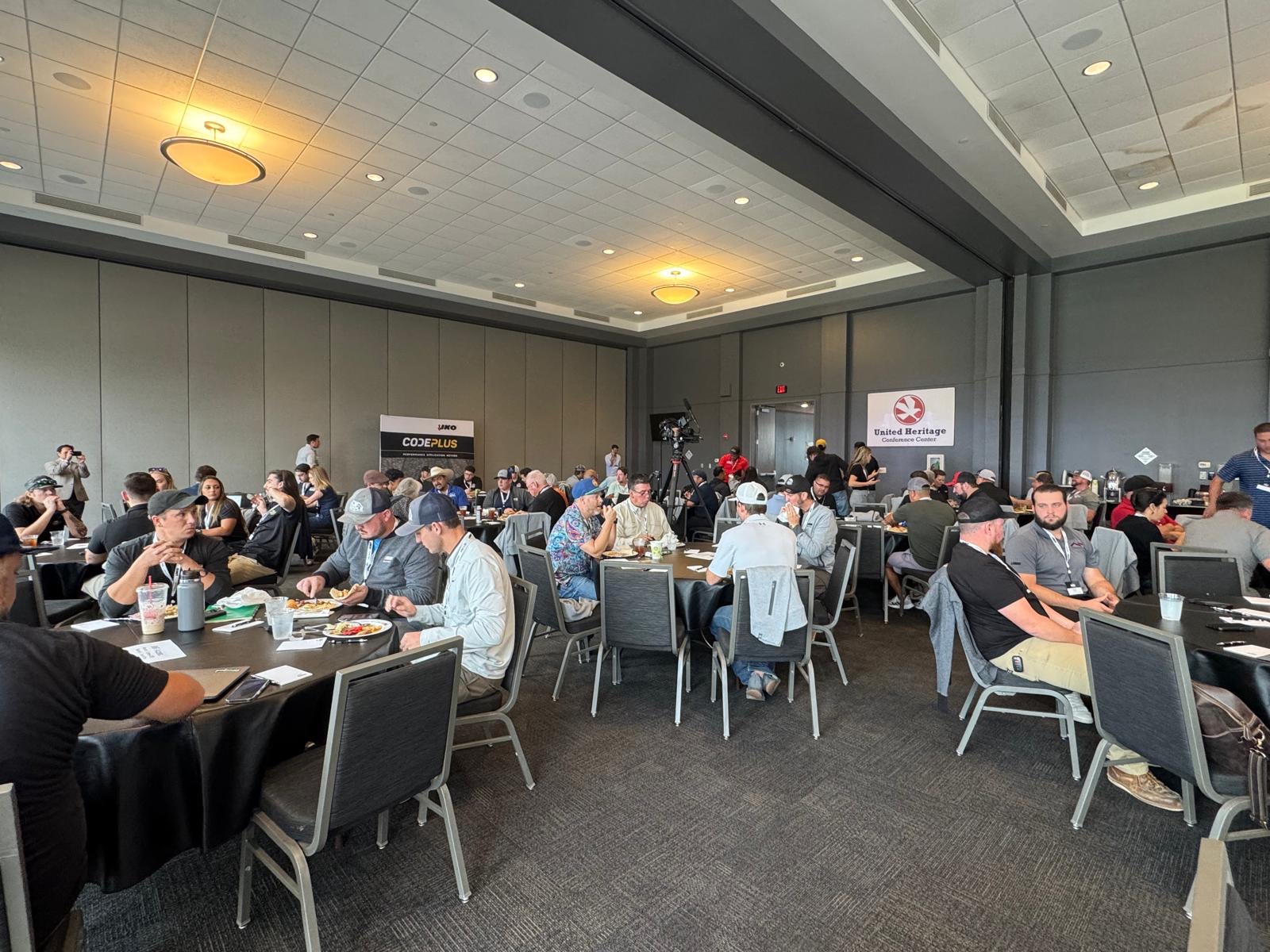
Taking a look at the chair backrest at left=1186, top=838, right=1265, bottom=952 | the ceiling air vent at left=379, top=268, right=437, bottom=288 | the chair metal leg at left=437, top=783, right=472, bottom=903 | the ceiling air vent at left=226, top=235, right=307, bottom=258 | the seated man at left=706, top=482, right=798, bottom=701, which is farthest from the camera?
the ceiling air vent at left=379, top=268, right=437, bottom=288

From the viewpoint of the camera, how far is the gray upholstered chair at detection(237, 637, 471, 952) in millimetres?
1670

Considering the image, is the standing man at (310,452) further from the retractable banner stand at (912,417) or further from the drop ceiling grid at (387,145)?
the retractable banner stand at (912,417)

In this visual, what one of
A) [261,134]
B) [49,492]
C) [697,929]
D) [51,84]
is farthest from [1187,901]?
[51,84]

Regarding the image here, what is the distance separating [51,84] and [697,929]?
7.61m

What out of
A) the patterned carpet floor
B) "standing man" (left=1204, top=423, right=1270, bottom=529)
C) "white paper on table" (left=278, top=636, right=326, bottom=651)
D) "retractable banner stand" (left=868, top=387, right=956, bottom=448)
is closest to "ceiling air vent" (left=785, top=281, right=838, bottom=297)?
"retractable banner stand" (left=868, top=387, right=956, bottom=448)

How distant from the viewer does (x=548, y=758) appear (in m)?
3.11

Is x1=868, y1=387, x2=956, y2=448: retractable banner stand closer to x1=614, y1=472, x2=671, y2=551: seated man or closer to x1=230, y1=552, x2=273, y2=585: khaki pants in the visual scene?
x1=614, y1=472, x2=671, y2=551: seated man

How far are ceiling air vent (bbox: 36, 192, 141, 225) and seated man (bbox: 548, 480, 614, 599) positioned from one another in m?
8.02

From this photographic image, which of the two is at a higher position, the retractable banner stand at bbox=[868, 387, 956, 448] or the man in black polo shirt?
the retractable banner stand at bbox=[868, 387, 956, 448]

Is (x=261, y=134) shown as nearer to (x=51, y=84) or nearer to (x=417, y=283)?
(x=51, y=84)

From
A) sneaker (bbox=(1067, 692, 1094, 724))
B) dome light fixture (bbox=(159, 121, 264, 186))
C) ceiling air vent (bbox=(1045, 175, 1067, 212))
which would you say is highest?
ceiling air vent (bbox=(1045, 175, 1067, 212))

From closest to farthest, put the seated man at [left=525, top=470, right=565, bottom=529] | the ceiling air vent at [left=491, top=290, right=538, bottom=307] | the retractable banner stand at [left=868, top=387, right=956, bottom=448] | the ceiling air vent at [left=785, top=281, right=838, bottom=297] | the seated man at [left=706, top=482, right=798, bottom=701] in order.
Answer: the seated man at [left=706, top=482, right=798, bottom=701], the seated man at [left=525, top=470, right=565, bottom=529], the retractable banner stand at [left=868, top=387, right=956, bottom=448], the ceiling air vent at [left=785, top=281, right=838, bottom=297], the ceiling air vent at [left=491, top=290, right=538, bottom=307]

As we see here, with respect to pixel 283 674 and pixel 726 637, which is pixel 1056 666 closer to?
pixel 726 637

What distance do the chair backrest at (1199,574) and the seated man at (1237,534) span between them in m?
0.40
